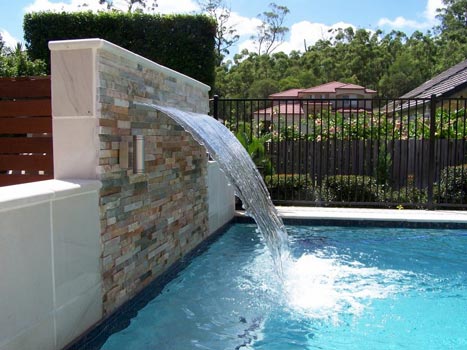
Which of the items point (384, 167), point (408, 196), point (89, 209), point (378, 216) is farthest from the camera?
point (384, 167)

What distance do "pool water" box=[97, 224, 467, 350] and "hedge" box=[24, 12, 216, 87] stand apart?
17.3ft

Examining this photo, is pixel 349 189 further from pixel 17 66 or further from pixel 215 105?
pixel 17 66

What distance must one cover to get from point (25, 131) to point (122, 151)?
151 cm

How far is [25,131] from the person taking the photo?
474cm

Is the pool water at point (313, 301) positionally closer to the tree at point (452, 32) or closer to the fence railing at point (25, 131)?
the fence railing at point (25, 131)

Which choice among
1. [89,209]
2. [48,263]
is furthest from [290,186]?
[48,263]

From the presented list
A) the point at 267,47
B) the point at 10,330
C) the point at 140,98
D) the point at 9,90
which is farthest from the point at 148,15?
the point at 267,47

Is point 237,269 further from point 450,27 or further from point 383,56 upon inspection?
point 450,27

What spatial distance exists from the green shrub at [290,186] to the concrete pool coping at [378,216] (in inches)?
32.5

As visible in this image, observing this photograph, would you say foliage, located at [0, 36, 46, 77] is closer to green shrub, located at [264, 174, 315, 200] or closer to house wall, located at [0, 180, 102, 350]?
house wall, located at [0, 180, 102, 350]

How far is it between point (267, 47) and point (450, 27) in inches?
881

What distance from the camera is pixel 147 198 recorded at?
173 inches

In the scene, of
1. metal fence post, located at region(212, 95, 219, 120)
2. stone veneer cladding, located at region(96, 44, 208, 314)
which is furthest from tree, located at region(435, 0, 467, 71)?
stone veneer cladding, located at region(96, 44, 208, 314)

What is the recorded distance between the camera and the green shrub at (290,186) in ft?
30.7
